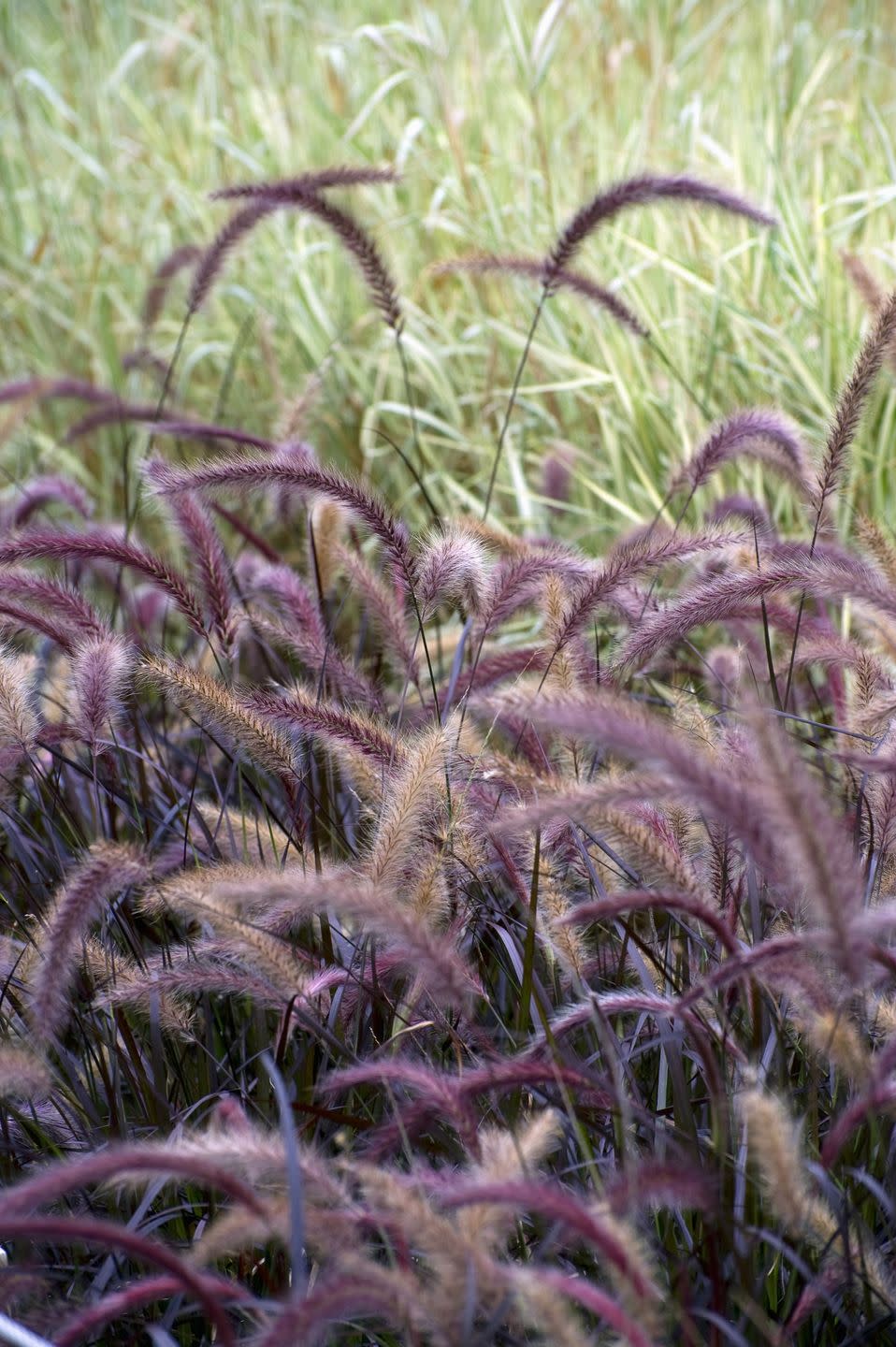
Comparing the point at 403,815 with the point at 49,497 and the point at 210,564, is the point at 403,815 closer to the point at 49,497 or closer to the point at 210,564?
the point at 210,564

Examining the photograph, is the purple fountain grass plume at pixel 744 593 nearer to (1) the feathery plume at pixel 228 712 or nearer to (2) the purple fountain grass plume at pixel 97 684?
(1) the feathery plume at pixel 228 712

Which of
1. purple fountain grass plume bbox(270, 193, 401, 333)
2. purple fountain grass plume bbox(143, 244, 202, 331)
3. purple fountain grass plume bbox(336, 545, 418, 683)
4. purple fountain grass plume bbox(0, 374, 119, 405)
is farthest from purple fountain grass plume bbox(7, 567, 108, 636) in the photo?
purple fountain grass plume bbox(143, 244, 202, 331)

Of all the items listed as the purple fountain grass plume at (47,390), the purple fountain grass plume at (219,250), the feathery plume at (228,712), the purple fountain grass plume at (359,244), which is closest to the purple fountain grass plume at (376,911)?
the feathery plume at (228,712)

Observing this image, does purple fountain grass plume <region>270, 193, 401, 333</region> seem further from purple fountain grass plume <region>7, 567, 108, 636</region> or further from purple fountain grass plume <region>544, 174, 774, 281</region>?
purple fountain grass plume <region>7, 567, 108, 636</region>

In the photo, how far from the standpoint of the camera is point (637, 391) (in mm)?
3432

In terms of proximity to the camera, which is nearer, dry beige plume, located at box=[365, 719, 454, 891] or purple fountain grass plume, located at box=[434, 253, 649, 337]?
dry beige plume, located at box=[365, 719, 454, 891]

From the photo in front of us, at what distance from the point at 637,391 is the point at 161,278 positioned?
1.24m

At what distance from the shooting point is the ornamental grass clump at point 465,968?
3.28 ft

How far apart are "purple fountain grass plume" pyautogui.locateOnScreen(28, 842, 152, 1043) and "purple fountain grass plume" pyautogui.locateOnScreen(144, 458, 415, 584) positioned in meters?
0.51

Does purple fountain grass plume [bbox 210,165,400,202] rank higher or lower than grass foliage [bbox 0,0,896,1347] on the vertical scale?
higher

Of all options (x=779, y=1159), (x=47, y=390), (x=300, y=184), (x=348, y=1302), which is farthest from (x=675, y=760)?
(x=47, y=390)

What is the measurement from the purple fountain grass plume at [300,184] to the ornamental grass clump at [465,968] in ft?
0.04

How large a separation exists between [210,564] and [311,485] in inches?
8.3

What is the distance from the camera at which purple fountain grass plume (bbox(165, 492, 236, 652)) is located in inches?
71.1
